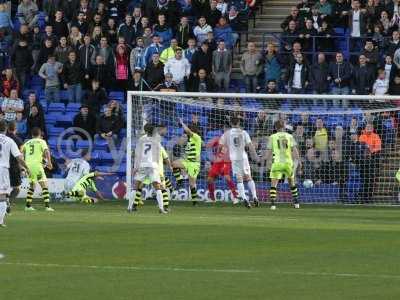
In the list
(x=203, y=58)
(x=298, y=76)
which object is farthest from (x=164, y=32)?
(x=298, y=76)

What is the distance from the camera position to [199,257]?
17.7 m

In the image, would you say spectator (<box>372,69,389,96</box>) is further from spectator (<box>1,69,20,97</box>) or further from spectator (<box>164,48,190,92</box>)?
spectator (<box>1,69,20,97</box>)

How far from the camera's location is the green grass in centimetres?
1414

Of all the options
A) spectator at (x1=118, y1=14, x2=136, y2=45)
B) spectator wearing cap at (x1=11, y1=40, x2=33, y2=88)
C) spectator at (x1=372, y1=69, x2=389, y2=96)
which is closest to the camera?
spectator at (x1=372, y1=69, x2=389, y2=96)

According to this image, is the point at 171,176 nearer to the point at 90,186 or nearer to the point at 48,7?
the point at 90,186

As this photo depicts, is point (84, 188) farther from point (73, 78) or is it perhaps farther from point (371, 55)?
point (371, 55)

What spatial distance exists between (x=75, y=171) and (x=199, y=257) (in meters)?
17.6

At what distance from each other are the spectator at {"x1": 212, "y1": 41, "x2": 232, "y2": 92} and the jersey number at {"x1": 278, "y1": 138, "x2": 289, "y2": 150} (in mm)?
4874

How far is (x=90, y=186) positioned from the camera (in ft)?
115

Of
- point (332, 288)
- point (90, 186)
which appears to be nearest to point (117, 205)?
point (90, 186)

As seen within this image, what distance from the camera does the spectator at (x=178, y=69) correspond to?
3706 cm

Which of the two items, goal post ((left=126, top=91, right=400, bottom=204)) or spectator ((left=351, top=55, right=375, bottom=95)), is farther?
spectator ((left=351, top=55, right=375, bottom=95))

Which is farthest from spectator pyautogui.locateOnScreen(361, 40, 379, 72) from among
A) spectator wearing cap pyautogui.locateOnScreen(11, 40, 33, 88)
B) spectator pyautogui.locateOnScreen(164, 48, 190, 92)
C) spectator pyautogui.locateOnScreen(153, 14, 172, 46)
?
spectator wearing cap pyautogui.locateOnScreen(11, 40, 33, 88)

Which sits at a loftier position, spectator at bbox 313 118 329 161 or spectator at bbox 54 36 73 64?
spectator at bbox 54 36 73 64
